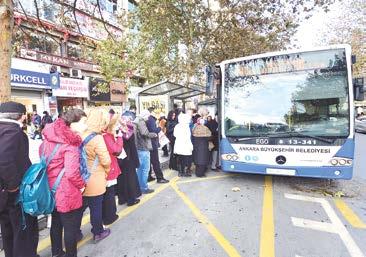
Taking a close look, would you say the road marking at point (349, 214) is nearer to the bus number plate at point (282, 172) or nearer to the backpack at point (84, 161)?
the bus number plate at point (282, 172)

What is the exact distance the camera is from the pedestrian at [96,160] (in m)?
3.97

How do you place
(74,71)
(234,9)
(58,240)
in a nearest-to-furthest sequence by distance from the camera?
1. (58,240)
2. (234,9)
3. (74,71)

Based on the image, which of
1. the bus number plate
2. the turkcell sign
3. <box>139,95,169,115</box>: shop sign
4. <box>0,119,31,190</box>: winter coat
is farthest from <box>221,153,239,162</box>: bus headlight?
the turkcell sign

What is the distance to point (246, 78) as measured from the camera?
7.08 m

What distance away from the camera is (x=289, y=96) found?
661cm

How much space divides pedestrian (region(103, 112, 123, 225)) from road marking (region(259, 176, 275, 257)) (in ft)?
7.10

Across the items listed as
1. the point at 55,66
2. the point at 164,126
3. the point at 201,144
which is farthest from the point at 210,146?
the point at 55,66

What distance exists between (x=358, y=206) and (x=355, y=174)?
313 centimetres

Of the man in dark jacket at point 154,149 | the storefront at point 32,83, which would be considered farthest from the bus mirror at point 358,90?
the storefront at point 32,83

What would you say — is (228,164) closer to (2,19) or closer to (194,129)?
(194,129)

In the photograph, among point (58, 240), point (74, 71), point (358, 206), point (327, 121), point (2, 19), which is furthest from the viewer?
point (74, 71)

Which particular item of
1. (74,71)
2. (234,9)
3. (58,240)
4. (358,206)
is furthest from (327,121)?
(74,71)

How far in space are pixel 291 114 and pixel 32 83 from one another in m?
14.1

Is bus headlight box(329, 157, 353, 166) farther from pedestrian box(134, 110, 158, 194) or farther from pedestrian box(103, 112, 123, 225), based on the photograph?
pedestrian box(103, 112, 123, 225)
